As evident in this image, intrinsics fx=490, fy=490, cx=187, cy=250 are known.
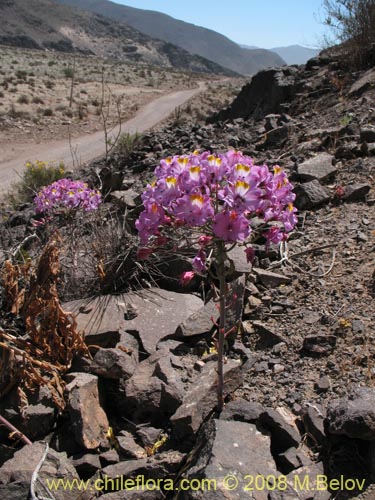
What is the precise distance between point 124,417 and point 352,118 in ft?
18.3

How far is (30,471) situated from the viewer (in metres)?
2.25

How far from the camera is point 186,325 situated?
128 inches

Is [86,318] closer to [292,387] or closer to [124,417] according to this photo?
[124,417]

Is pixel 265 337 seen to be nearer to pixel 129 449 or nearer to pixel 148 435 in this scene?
pixel 148 435

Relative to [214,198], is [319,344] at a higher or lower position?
lower

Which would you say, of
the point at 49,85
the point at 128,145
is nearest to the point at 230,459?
the point at 128,145

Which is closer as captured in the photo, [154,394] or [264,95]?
[154,394]

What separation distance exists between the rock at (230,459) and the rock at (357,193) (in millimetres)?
2862

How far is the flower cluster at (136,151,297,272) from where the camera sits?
197 cm

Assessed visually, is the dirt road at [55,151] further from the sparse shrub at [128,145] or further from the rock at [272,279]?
the rock at [272,279]

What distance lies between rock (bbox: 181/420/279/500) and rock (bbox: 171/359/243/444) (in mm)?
139

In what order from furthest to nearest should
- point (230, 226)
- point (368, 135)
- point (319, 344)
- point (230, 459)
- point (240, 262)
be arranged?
1. point (368, 135)
2. point (240, 262)
3. point (319, 344)
4. point (230, 459)
5. point (230, 226)

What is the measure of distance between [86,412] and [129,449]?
0.98 feet

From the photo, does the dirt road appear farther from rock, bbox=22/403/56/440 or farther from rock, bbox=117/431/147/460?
rock, bbox=117/431/147/460
